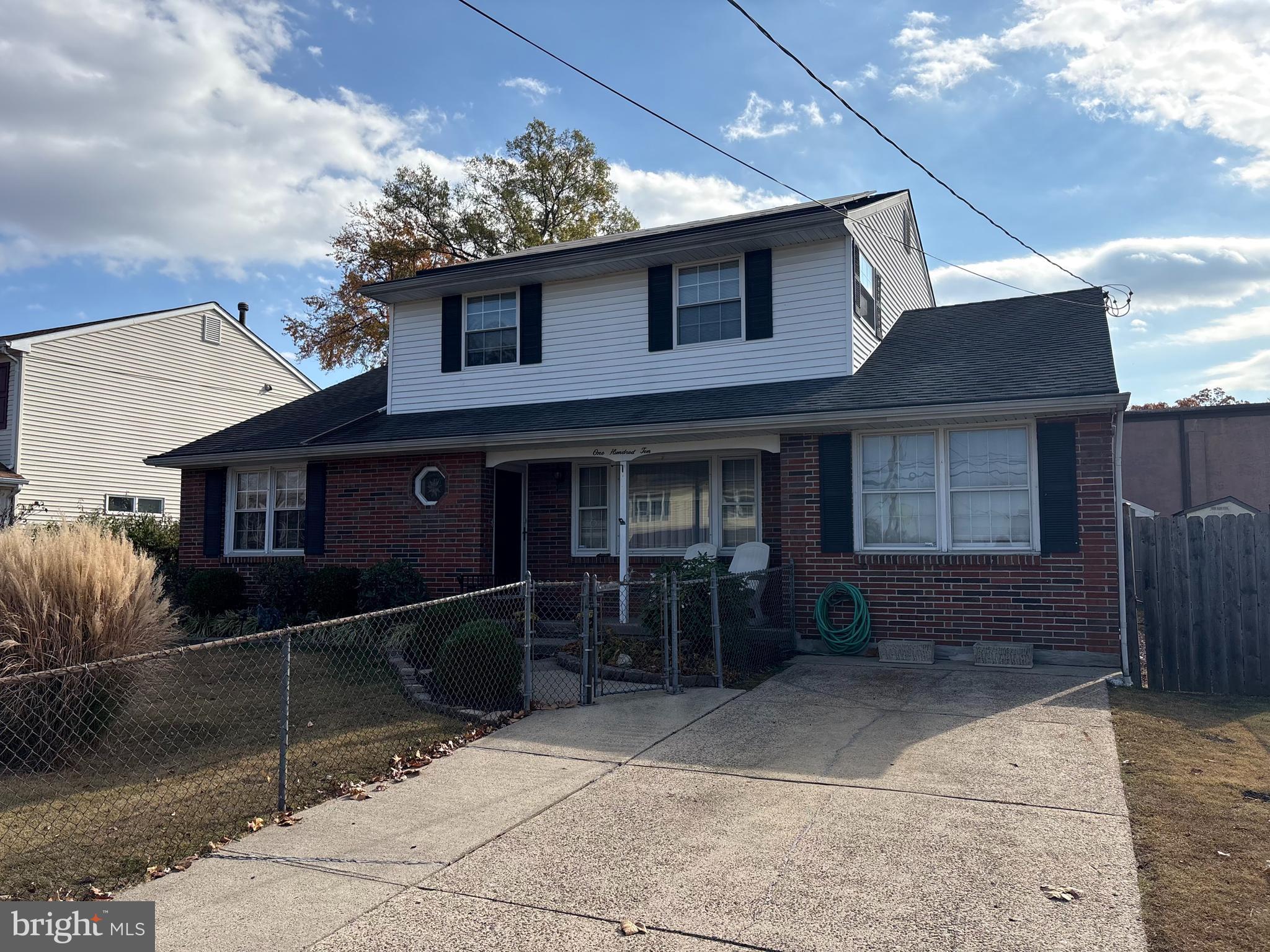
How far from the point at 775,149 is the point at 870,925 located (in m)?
9.33

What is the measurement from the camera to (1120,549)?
9.32m

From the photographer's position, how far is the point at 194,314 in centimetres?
2469

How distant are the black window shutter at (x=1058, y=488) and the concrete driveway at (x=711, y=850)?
2.80 m

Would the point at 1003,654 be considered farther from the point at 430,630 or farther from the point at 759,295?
the point at 430,630

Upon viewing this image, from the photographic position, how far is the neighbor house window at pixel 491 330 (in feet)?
46.0

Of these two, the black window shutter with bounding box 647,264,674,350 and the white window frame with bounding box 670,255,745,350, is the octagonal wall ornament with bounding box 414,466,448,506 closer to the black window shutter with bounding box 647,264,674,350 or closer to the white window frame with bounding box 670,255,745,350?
the black window shutter with bounding box 647,264,674,350

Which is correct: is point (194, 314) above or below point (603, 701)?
above

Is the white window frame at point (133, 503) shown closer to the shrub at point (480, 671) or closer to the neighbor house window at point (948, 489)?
the shrub at point (480, 671)

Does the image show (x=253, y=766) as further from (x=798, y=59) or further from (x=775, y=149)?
(x=775, y=149)

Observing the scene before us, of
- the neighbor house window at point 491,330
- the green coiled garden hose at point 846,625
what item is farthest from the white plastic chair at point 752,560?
the neighbor house window at point 491,330

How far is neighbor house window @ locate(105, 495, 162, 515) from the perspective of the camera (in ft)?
74.4

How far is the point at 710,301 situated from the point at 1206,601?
7.01 metres

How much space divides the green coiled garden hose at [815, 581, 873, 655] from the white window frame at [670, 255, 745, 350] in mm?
3778

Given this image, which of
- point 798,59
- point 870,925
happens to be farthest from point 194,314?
point 870,925
